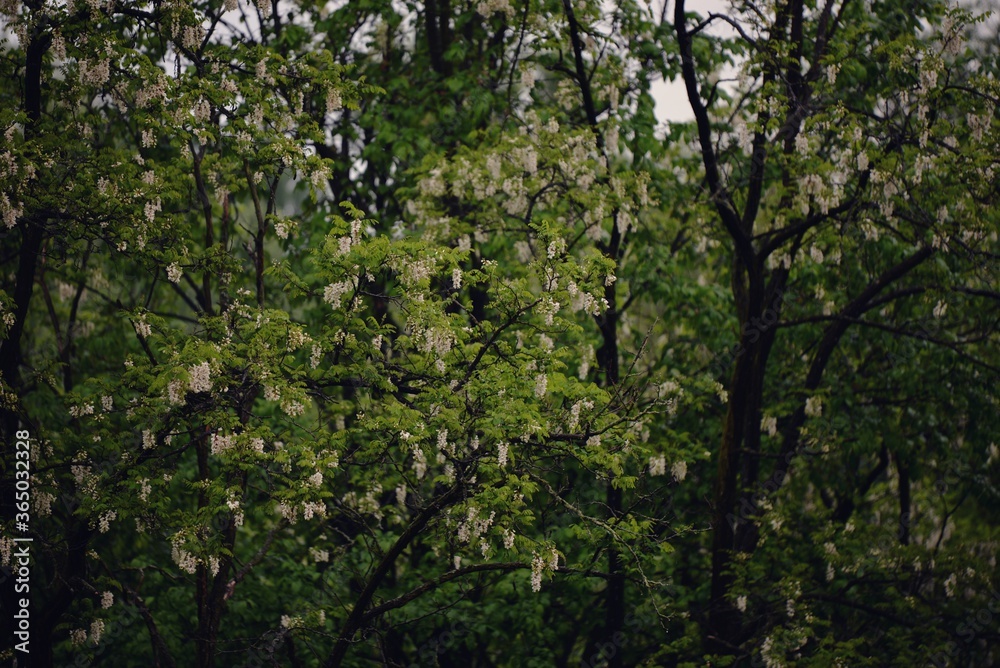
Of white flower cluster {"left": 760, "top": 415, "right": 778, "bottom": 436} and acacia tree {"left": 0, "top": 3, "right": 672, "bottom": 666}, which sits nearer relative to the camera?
acacia tree {"left": 0, "top": 3, "right": 672, "bottom": 666}

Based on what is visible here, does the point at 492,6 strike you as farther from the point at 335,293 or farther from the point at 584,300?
the point at 335,293

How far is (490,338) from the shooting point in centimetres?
786

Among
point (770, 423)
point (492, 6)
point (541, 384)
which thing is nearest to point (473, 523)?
point (541, 384)

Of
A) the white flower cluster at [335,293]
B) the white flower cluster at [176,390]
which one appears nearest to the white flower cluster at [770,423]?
the white flower cluster at [335,293]

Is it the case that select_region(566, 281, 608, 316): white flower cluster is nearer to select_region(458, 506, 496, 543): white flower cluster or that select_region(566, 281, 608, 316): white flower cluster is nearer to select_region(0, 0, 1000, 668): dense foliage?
select_region(0, 0, 1000, 668): dense foliage

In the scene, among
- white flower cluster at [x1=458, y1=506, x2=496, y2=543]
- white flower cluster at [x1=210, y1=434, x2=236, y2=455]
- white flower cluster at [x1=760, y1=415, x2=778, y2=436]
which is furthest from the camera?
white flower cluster at [x1=760, y1=415, x2=778, y2=436]

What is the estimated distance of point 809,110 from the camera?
1086 centimetres

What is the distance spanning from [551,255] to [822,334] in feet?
21.5

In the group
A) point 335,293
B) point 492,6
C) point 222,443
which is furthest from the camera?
point 492,6

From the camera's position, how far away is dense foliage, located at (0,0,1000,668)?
8.05 meters

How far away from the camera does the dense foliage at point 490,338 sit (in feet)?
26.4

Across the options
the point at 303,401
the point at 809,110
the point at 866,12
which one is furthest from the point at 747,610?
the point at 866,12

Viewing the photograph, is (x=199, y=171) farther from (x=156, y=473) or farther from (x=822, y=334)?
(x=822, y=334)

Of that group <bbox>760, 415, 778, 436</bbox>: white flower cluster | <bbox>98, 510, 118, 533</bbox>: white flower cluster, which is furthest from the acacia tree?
<bbox>760, 415, 778, 436</bbox>: white flower cluster
